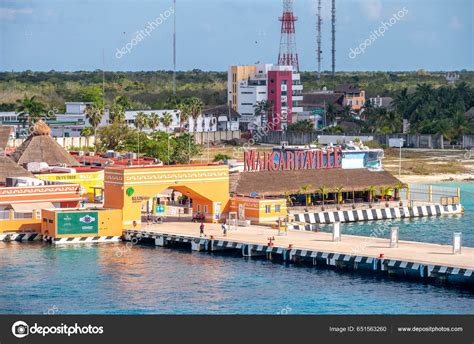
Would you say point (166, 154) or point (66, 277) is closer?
point (66, 277)

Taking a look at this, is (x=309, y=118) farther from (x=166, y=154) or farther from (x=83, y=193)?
(x=83, y=193)

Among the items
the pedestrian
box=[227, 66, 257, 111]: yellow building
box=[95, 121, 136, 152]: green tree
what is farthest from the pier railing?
box=[227, 66, 257, 111]: yellow building

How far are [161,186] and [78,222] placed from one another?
616 cm

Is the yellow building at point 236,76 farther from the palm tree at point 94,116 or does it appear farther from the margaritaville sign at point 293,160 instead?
the margaritaville sign at point 293,160

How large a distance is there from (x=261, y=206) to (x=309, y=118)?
108m

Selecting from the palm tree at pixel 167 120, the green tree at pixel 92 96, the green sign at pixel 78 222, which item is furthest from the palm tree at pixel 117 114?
the green sign at pixel 78 222

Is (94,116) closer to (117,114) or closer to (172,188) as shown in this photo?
(117,114)

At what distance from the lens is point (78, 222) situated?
3167 inches

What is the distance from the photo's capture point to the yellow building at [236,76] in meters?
190

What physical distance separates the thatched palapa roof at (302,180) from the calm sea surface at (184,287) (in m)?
16.6
